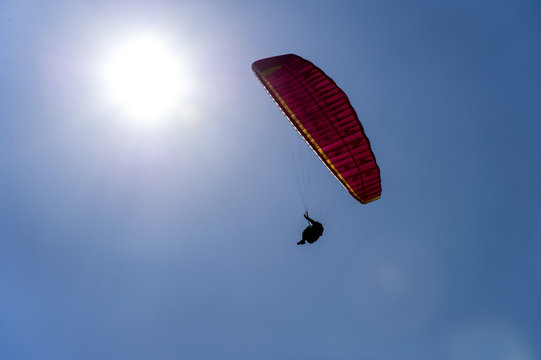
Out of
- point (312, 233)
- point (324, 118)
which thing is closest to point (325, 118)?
point (324, 118)

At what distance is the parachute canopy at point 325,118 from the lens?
13.0 m

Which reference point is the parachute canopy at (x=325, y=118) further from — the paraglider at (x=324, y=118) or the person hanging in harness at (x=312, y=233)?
the person hanging in harness at (x=312, y=233)

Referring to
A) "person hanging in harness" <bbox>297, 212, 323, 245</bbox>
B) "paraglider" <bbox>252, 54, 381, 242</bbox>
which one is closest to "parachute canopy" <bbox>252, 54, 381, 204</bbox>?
"paraglider" <bbox>252, 54, 381, 242</bbox>

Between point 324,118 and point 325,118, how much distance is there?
0.05m

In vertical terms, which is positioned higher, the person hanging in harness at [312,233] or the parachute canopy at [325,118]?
the parachute canopy at [325,118]

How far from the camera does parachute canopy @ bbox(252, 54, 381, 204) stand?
13.0 meters

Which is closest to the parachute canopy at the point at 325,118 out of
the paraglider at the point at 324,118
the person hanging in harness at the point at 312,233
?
the paraglider at the point at 324,118

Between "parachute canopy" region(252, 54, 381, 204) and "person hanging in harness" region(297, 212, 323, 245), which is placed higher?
"parachute canopy" region(252, 54, 381, 204)

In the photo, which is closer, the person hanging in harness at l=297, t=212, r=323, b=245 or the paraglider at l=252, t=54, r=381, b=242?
the paraglider at l=252, t=54, r=381, b=242

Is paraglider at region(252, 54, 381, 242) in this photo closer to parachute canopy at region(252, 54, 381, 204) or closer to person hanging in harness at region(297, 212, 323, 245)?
parachute canopy at region(252, 54, 381, 204)

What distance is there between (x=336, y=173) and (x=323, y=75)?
451 centimetres

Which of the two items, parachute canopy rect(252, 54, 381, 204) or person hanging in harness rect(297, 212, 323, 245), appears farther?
person hanging in harness rect(297, 212, 323, 245)

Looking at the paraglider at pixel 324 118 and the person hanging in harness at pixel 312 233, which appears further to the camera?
the person hanging in harness at pixel 312 233

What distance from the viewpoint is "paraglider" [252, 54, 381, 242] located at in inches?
513
